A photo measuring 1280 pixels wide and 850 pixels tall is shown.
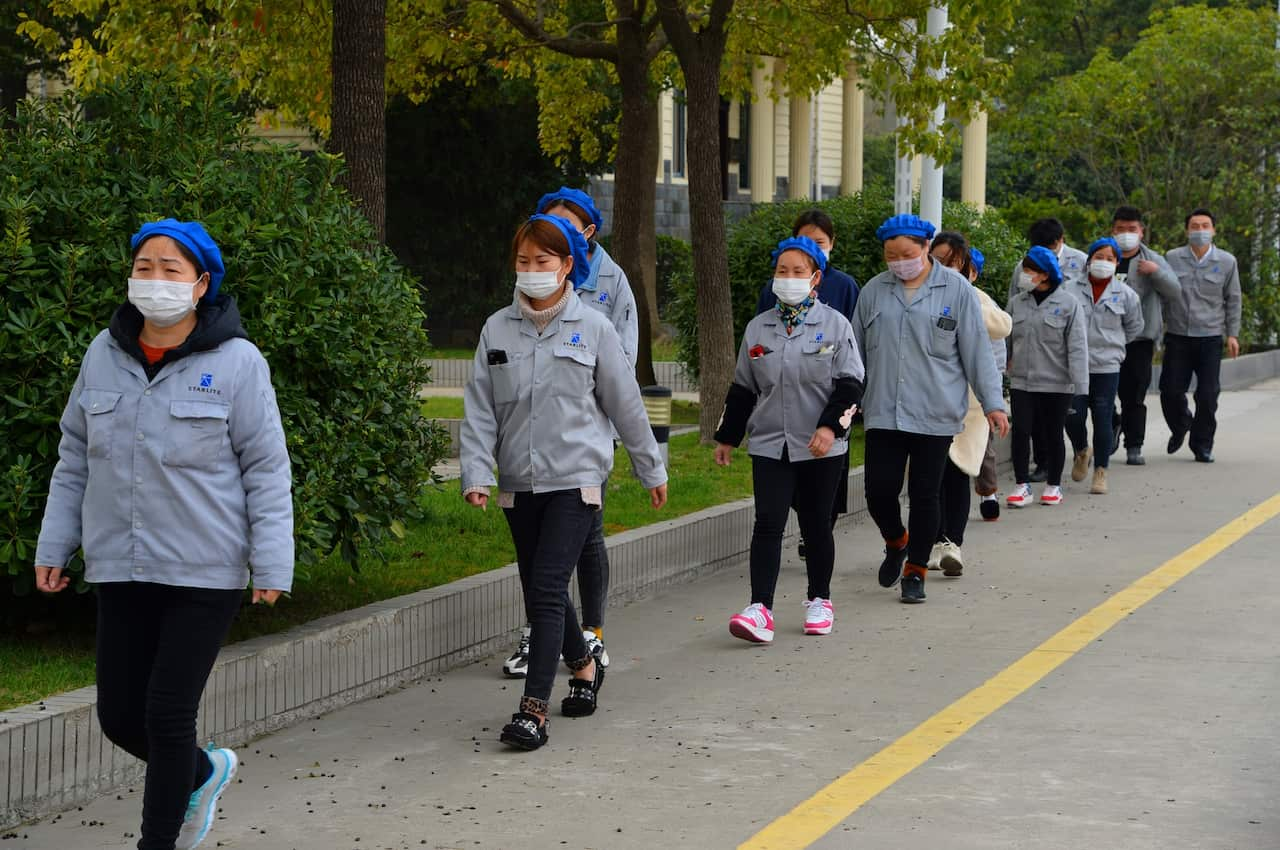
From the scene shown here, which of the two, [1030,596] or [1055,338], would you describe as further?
[1055,338]

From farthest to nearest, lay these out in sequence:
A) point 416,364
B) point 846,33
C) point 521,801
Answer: point 846,33, point 416,364, point 521,801

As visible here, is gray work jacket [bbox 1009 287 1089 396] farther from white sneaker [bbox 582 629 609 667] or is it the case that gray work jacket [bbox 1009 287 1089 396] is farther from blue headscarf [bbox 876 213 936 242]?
white sneaker [bbox 582 629 609 667]

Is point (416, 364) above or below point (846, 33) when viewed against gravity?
below

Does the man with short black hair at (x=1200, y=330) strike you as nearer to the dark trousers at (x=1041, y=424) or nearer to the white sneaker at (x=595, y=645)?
the dark trousers at (x=1041, y=424)

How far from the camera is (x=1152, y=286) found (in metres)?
14.8

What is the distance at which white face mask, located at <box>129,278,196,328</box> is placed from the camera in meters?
4.87

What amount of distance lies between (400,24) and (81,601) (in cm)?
1046

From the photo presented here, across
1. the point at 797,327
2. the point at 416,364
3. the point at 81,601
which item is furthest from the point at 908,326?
the point at 81,601

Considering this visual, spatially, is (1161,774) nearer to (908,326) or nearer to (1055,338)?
(908,326)

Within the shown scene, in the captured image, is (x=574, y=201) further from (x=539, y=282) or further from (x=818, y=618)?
(x=818, y=618)

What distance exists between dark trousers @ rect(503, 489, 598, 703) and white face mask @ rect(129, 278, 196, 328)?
194cm

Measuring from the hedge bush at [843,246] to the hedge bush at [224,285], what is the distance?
8.97 m

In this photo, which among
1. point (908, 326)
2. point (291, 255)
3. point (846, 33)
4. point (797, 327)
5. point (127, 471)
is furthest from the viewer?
point (846, 33)

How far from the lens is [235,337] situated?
16.5 ft
